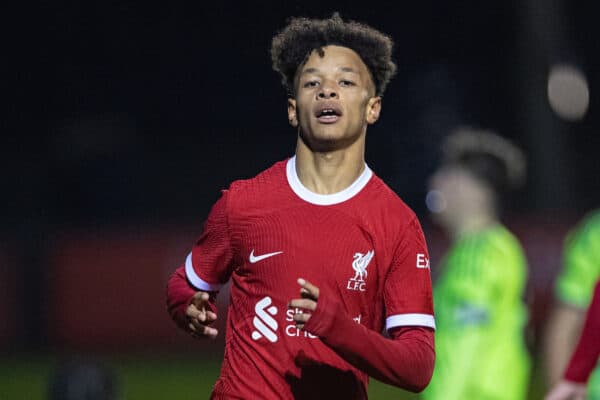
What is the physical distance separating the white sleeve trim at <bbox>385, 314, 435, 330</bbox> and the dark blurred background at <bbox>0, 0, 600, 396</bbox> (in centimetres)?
371

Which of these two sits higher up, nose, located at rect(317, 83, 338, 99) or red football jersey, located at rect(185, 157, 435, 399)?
nose, located at rect(317, 83, 338, 99)

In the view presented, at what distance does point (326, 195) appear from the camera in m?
4.26

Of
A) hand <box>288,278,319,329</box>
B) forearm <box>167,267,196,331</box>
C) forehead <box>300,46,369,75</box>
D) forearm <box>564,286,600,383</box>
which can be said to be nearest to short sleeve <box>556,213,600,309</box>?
forearm <box>564,286,600,383</box>

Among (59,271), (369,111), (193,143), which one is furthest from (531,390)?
(193,143)

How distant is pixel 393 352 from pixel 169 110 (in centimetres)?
2417

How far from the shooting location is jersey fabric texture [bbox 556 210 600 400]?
211 inches

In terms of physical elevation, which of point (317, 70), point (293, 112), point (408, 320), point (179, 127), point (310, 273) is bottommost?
point (179, 127)

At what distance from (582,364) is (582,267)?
0.86 meters

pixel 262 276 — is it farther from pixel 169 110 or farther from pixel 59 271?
pixel 169 110

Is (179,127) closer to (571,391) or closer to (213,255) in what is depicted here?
(571,391)

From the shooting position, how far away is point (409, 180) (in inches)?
809

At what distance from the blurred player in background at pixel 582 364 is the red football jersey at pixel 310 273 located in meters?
0.82

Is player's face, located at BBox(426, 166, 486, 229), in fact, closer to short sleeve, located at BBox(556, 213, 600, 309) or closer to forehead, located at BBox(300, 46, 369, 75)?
short sleeve, located at BBox(556, 213, 600, 309)

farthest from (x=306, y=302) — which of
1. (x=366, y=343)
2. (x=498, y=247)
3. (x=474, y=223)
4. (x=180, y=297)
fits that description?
(x=474, y=223)
